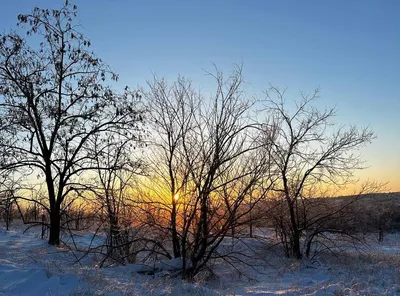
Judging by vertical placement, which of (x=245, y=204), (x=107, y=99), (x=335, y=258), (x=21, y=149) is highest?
(x=107, y=99)

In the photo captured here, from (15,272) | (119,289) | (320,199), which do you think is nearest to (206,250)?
(119,289)

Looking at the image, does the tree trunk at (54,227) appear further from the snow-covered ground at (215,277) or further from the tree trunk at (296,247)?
the tree trunk at (296,247)

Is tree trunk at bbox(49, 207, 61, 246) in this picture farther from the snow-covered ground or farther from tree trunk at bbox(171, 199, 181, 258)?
tree trunk at bbox(171, 199, 181, 258)

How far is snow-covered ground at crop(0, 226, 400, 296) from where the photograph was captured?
7.50 meters

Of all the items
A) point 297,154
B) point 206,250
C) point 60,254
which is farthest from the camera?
point 297,154

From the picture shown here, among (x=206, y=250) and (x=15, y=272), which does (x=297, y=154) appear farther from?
(x=15, y=272)

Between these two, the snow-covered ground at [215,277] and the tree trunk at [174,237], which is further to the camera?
the tree trunk at [174,237]

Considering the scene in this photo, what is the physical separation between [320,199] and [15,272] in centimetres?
1204

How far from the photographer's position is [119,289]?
24.6 feet

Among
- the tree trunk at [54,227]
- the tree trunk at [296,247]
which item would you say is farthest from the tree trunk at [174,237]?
the tree trunk at [54,227]

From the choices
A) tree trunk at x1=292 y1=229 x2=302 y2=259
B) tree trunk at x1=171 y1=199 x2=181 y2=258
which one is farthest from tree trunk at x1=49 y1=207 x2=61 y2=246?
tree trunk at x1=292 y1=229 x2=302 y2=259

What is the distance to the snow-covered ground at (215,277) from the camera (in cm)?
750

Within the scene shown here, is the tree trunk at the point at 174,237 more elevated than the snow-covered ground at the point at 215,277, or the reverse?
the tree trunk at the point at 174,237

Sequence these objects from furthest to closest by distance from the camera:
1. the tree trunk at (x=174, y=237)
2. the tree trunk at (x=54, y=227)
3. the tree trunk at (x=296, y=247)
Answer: the tree trunk at (x=54, y=227) → the tree trunk at (x=296, y=247) → the tree trunk at (x=174, y=237)
